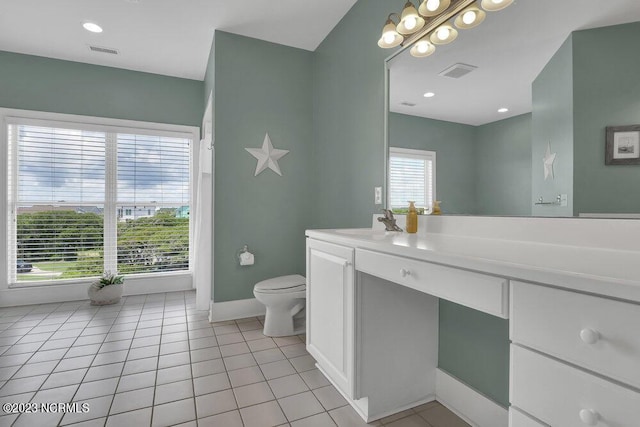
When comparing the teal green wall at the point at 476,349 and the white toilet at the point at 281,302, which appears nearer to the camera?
the teal green wall at the point at 476,349

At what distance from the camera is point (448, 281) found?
940 millimetres

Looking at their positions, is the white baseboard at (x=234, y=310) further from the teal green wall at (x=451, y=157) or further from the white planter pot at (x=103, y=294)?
the teal green wall at (x=451, y=157)

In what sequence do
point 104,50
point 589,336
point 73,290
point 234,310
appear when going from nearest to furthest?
1. point 589,336
2. point 234,310
3. point 104,50
4. point 73,290

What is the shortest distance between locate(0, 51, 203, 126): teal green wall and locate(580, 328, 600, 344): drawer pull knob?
403 cm

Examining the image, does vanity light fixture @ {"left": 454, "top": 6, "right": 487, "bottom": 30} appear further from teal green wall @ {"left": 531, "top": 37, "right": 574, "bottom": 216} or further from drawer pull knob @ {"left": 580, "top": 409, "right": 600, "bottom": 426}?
drawer pull knob @ {"left": 580, "top": 409, "right": 600, "bottom": 426}

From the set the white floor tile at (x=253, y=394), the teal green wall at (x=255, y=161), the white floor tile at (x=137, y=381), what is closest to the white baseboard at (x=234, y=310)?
the teal green wall at (x=255, y=161)

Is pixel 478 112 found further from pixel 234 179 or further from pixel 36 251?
pixel 36 251

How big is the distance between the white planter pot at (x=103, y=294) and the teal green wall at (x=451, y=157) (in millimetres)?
3221

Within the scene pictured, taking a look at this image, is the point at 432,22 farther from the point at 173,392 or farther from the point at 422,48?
the point at 173,392

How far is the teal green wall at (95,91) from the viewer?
3141 mm

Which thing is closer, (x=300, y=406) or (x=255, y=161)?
(x=300, y=406)

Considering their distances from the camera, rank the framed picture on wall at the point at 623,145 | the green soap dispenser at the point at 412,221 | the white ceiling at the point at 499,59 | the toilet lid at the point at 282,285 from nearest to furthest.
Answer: the framed picture on wall at the point at 623,145, the white ceiling at the point at 499,59, the green soap dispenser at the point at 412,221, the toilet lid at the point at 282,285

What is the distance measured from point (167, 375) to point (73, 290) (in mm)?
2301

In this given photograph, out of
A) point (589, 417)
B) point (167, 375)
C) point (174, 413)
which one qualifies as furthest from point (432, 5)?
point (167, 375)
